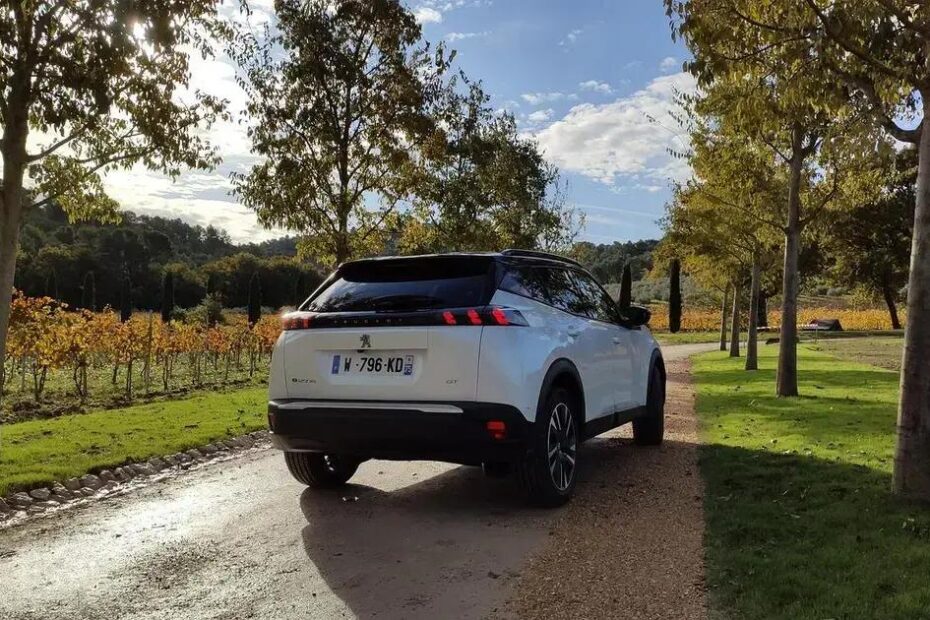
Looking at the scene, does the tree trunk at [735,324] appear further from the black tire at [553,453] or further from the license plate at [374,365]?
the license plate at [374,365]

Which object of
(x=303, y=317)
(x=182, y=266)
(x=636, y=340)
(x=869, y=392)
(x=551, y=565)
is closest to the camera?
(x=551, y=565)

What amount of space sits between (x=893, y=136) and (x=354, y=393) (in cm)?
464

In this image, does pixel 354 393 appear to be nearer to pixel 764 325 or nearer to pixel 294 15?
pixel 294 15

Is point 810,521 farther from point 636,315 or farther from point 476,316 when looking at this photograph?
point 636,315

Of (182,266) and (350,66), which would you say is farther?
(182,266)

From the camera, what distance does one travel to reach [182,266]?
7644cm

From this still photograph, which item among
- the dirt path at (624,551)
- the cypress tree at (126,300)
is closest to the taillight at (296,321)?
the dirt path at (624,551)

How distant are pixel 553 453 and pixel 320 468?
2034mm

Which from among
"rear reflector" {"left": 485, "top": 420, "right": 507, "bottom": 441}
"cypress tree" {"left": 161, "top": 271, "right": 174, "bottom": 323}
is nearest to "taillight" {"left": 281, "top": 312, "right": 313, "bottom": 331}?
"rear reflector" {"left": 485, "top": 420, "right": 507, "bottom": 441}

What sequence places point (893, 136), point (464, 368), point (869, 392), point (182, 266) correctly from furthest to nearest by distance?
point (182, 266), point (869, 392), point (893, 136), point (464, 368)

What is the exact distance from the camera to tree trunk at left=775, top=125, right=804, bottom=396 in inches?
494

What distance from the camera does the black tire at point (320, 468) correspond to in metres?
5.98

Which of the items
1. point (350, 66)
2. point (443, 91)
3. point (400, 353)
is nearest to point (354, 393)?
point (400, 353)

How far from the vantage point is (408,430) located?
189 inches
